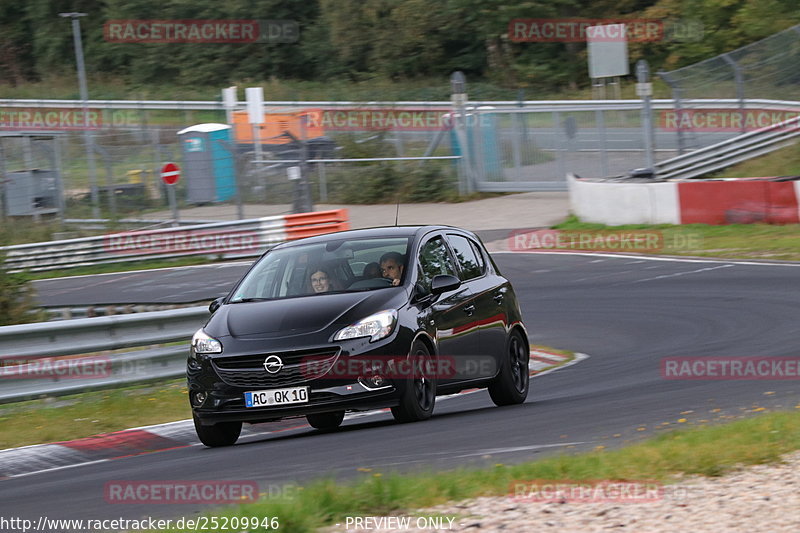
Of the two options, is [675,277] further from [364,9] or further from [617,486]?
[364,9]

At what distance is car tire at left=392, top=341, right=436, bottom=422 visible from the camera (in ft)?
30.1

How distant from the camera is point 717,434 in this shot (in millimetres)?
7441

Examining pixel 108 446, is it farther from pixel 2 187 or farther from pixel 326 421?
pixel 2 187

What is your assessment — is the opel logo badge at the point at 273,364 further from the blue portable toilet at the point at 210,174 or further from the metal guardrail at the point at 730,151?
the metal guardrail at the point at 730,151

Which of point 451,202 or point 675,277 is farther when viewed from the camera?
point 451,202

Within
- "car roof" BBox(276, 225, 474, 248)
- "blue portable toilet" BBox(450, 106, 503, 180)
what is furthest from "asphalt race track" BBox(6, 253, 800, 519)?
"blue portable toilet" BBox(450, 106, 503, 180)

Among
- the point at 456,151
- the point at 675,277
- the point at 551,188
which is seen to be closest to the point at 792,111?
the point at 551,188

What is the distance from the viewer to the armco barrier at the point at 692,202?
2352cm

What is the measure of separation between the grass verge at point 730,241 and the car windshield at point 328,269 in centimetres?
1181

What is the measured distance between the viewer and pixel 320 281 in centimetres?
984

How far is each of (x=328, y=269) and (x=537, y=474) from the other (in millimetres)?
3922

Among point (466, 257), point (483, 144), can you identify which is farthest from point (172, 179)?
point (466, 257)

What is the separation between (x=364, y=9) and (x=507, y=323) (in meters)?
56.1

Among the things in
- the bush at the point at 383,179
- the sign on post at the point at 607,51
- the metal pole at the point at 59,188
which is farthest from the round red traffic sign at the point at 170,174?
the sign on post at the point at 607,51
